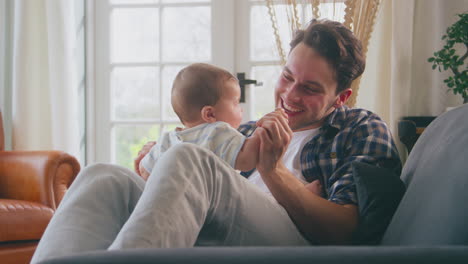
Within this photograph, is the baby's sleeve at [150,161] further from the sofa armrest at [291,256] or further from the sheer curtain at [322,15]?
the sheer curtain at [322,15]

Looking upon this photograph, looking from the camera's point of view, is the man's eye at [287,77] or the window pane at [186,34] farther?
the window pane at [186,34]

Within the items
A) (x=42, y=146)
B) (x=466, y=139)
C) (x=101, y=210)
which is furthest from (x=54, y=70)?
(x=466, y=139)

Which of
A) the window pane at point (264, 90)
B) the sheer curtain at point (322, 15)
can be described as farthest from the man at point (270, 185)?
the window pane at point (264, 90)

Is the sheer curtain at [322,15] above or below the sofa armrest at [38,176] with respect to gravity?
above

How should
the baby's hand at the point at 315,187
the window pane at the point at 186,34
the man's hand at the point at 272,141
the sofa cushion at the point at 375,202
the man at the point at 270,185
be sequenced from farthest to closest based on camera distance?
1. the window pane at the point at 186,34
2. the baby's hand at the point at 315,187
3. the man's hand at the point at 272,141
4. the sofa cushion at the point at 375,202
5. the man at the point at 270,185

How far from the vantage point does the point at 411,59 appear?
115 inches

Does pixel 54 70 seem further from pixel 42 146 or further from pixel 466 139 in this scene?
pixel 466 139

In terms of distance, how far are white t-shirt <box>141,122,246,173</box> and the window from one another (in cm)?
186

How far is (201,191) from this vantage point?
908mm

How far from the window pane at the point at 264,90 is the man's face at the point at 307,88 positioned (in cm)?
176

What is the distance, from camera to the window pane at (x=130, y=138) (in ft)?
11.1

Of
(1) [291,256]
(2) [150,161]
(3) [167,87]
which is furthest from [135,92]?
(1) [291,256]

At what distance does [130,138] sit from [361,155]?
2.39 m

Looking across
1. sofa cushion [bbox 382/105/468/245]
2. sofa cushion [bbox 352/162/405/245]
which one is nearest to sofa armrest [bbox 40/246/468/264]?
sofa cushion [bbox 382/105/468/245]
